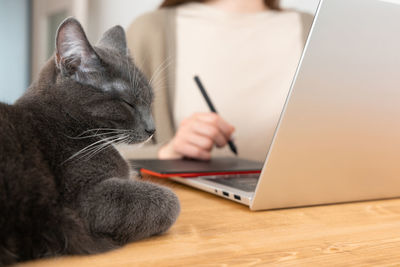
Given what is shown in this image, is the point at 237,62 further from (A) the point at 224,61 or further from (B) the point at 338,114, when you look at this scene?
(B) the point at 338,114

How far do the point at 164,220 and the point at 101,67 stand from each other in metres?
0.23

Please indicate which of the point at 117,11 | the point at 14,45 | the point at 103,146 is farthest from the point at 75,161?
the point at 14,45

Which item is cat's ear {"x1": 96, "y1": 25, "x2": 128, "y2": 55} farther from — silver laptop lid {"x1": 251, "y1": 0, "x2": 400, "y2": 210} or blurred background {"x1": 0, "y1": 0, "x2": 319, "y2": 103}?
blurred background {"x1": 0, "y1": 0, "x2": 319, "y2": 103}

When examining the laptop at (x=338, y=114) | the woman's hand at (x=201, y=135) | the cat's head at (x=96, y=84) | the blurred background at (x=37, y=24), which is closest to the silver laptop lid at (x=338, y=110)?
the laptop at (x=338, y=114)

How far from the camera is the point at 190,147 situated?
1.10 m

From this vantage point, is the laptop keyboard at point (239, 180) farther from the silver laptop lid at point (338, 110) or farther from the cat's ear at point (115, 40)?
the cat's ear at point (115, 40)

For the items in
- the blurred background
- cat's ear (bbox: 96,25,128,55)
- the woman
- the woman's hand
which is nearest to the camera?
cat's ear (bbox: 96,25,128,55)

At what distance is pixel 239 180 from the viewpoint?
809 mm

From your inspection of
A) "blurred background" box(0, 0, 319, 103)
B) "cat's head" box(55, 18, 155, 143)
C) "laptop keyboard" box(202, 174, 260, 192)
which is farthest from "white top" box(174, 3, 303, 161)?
"cat's head" box(55, 18, 155, 143)

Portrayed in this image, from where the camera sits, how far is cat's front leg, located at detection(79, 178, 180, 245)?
0.45m

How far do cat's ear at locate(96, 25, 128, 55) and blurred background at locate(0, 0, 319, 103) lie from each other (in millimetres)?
1866

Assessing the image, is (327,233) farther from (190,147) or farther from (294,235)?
(190,147)

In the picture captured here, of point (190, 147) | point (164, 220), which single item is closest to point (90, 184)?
point (164, 220)

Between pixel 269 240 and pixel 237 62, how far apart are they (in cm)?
127
